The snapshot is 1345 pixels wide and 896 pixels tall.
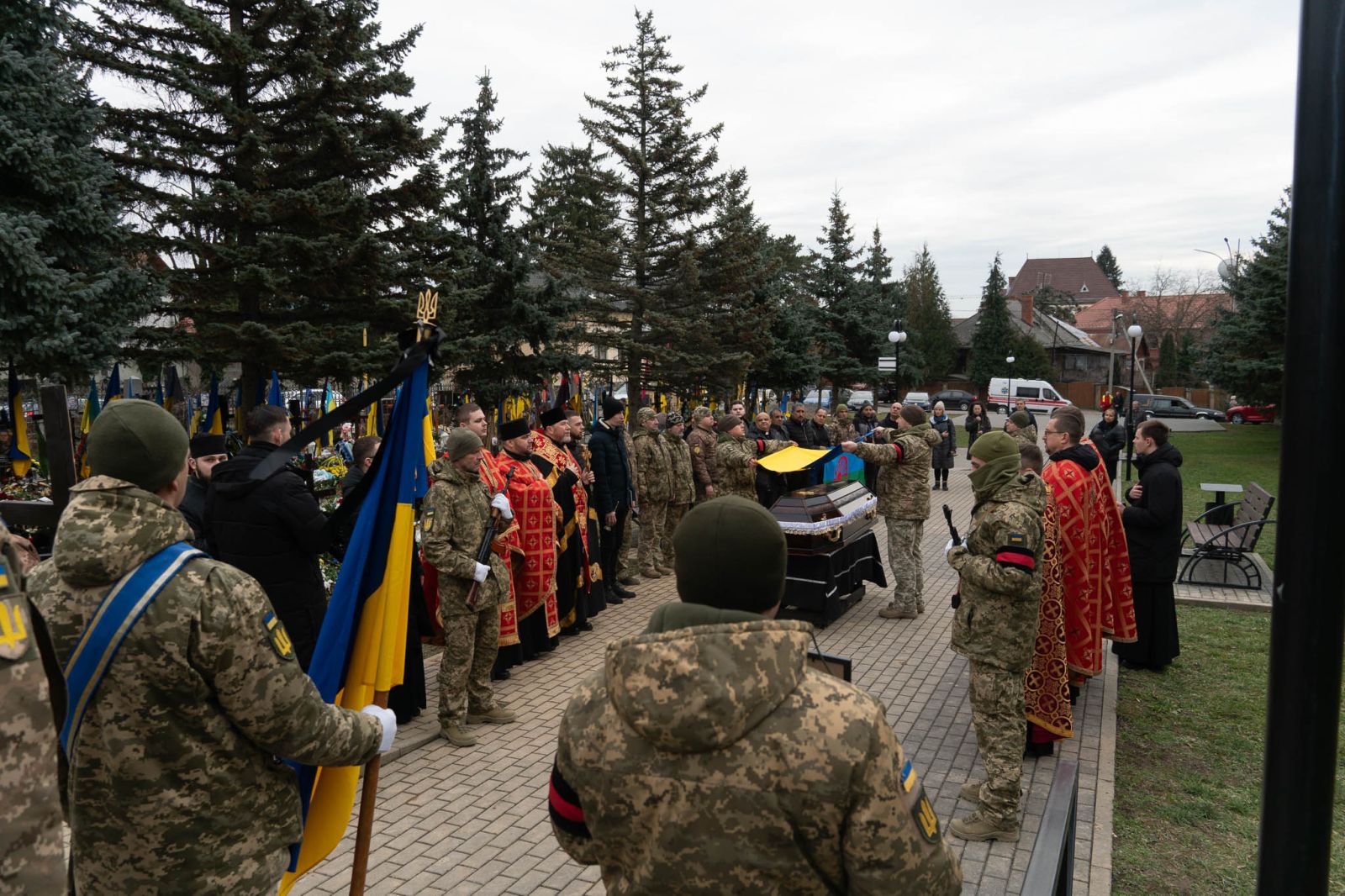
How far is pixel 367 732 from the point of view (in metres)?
2.79

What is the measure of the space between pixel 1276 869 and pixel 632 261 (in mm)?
23277

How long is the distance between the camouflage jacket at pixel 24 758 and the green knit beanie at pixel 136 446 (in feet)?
2.43

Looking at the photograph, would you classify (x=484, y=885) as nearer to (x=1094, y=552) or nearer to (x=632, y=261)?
(x=1094, y=552)

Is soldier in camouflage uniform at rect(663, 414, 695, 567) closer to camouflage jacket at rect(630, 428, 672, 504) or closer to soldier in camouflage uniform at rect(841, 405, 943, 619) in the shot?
camouflage jacket at rect(630, 428, 672, 504)

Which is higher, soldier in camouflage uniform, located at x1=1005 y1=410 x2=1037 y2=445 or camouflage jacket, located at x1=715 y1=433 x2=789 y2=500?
soldier in camouflage uniform, located at x1=1005 y1=410 x2=1037 y2=445

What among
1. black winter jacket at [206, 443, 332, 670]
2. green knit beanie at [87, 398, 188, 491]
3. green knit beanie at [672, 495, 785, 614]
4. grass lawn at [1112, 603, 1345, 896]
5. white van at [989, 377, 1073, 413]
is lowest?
grass lawn at [1112, 603, 1345, 896]

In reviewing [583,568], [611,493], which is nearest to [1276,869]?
[583,568]

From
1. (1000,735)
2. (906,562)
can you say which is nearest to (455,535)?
(1000,735)

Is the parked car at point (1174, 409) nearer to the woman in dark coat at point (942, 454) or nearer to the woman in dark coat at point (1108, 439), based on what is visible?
the woman in dark coat at point (942, 454)

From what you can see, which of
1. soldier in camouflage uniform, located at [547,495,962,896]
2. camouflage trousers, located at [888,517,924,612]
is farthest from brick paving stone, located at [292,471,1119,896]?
soldier in camouflage uniform, located at [547,495,962,896]

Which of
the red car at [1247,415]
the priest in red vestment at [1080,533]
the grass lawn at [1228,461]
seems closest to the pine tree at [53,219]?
the priest in red vestment at [1080,533]

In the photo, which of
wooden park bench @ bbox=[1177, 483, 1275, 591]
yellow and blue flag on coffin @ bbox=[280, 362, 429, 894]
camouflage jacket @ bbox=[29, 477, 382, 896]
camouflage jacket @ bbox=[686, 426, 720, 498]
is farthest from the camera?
camouflage jacket @ bbox=[686, 426, 720, 498]

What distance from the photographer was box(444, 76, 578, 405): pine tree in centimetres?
2133

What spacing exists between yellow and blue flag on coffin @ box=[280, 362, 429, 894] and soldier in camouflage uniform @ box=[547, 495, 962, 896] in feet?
5.65
